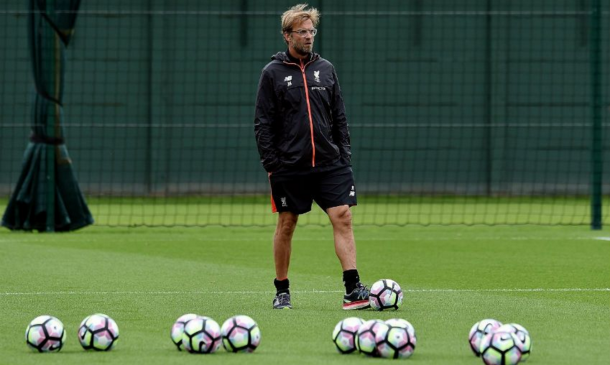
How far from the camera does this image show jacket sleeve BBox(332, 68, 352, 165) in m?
9.10

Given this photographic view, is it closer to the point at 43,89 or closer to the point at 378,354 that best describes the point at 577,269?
the point at 378,354

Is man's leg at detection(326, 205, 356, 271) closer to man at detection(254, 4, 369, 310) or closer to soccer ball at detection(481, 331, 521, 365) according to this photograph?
man at detection(254, 4, 369, 310)

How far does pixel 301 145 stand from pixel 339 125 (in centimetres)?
39

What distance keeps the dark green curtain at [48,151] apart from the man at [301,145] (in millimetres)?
7627

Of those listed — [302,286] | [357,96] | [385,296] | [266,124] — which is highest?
[357,96]

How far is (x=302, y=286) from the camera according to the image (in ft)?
34.2

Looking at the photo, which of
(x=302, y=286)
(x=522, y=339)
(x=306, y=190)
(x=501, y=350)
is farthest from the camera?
(x=302, y=286)

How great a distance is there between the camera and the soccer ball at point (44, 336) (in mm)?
6773

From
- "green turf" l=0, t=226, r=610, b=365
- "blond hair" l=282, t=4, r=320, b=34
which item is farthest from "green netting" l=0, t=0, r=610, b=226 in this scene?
"blond hair" l=282, t=4, r=320, b=34

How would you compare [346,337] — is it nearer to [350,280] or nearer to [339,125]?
[350,280]

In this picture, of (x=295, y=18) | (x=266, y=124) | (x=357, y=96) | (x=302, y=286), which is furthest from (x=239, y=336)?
(x=357, y=96)

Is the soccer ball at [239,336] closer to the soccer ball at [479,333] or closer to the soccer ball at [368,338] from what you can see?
the soccer ball at [368,338]

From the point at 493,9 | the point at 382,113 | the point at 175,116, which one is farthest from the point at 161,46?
the point at 493,9

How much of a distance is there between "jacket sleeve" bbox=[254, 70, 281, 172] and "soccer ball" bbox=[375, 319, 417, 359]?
8.32ft
